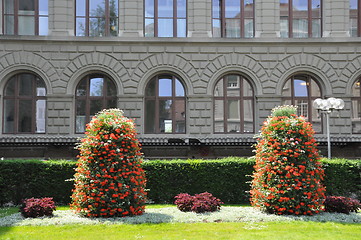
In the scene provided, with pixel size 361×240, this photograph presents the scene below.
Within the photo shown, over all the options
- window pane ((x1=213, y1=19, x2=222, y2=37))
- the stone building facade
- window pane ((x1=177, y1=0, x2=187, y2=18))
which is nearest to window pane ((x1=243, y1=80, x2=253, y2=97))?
the stone building facade

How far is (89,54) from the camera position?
2781 centimetres

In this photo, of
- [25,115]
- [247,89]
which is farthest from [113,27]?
[247,89]

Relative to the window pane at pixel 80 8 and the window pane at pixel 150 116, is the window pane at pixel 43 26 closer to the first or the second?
the window pane at pixel 80 8

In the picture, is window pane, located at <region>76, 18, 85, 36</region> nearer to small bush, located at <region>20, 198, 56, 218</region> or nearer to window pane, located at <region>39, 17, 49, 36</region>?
window pane, located at <region>39, 17, 49, 36</region>

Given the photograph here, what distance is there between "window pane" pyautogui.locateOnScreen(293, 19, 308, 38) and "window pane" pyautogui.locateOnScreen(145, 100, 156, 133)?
11.0 m

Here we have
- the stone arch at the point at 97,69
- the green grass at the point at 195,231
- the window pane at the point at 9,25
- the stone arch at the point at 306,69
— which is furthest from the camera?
the stone arch at the point at 306,69

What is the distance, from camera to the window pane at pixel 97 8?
28.6 m

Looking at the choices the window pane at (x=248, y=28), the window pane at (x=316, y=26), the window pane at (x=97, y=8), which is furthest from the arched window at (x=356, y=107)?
the window pane at (x=97, y=8)

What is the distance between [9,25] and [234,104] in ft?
52.8

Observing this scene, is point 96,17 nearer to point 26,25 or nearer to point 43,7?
point 43,7

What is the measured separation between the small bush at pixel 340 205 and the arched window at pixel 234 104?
14800 millimetres

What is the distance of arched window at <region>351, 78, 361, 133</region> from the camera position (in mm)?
28359

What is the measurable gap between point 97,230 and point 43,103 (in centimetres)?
1852

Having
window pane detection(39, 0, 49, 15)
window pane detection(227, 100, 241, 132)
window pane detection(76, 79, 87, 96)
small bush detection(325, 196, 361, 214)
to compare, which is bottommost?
small bush detection(325, 196, 361, 214)
